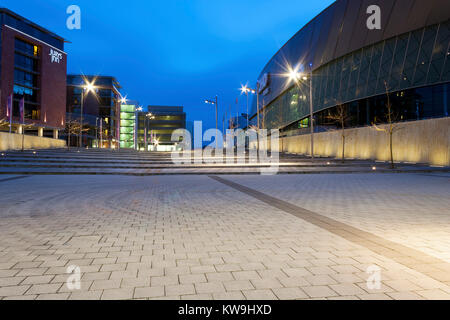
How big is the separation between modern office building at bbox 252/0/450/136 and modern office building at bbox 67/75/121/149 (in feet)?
189

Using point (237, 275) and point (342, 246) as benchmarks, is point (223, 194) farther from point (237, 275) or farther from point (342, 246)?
point (237, 275)

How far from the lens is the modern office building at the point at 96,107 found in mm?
79125

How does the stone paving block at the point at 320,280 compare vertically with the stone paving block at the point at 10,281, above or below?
below

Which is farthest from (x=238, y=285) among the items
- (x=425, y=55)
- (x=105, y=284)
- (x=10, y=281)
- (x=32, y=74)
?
(x=32, y=74)

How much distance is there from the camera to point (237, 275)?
319 cm

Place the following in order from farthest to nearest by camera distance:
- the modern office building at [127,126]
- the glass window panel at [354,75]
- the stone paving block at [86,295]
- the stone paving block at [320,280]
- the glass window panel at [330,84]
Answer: the modern office building at [127,126]
the glass window panel at [330,84]
the glass window panel at [354,75]
the stone paving block at [320,280]
the stone paving block at [86,295]

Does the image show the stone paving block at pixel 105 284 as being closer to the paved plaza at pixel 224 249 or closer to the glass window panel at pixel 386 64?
the paved plaza at pixel 224 249

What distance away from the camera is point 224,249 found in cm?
412

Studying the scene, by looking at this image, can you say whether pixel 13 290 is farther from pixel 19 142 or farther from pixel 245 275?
pixel 19 142

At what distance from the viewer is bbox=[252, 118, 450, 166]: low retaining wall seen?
21375 mm

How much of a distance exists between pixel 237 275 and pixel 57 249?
8.92ft

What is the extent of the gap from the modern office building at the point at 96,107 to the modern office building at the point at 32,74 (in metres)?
13.7

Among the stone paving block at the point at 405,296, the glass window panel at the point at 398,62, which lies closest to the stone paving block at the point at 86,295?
the stone paving block at the point at 405,296

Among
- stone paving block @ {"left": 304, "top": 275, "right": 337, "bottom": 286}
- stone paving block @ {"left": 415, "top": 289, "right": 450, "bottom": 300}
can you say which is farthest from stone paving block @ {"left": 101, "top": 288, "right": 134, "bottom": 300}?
stone paving block @ {"left": 415, "top": 289, "right": 450, "bottom": 300}
